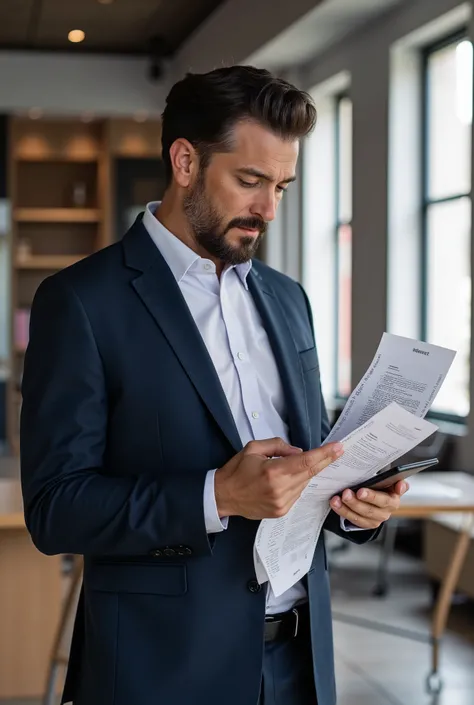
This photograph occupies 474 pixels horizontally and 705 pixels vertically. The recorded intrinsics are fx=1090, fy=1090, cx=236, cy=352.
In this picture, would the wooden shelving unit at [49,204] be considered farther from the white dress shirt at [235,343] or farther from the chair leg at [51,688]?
the white dress shirt at [235,343]

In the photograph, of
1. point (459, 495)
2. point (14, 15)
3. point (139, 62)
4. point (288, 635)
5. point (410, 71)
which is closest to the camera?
point (288, 635)

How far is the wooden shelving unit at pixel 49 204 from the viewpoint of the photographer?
11.5 m

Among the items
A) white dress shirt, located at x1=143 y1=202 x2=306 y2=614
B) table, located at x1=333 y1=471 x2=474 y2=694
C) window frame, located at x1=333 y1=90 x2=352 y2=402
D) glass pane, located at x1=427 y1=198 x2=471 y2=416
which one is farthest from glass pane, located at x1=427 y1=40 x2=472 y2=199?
white dress shirt, located at x1=143 y1=202 x2=306 y2=614

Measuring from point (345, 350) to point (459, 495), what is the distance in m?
5.04

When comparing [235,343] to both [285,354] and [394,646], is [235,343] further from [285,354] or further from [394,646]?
[394,646]

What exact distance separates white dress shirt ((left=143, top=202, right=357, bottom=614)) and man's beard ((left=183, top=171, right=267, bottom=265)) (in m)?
0.04

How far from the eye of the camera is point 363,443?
5.16 feet

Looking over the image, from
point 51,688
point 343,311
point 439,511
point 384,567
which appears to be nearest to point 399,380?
point 439,511

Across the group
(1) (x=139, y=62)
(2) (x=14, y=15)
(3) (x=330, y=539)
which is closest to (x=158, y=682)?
(3) (x=330, y=539)

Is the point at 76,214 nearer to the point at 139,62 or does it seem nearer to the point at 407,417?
the point at 139,62

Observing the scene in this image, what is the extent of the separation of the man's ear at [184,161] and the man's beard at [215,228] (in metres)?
0.02

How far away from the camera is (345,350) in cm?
920

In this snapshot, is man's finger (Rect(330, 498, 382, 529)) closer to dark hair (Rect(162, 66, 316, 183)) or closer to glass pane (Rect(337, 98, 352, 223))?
dark hair (Rect(162, 66, 316, 183))

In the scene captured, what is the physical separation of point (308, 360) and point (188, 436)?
1.13 feet
